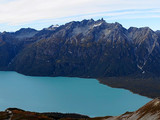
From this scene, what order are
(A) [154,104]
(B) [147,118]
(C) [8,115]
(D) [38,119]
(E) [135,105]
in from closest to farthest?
(B) [147,118], (A) [154,104], (D) [38,119], (C) [8,115], (E) [135,105]

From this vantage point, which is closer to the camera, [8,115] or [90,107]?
[8,115]

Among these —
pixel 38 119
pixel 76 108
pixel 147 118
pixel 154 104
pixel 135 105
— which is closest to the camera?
pixel 147 118

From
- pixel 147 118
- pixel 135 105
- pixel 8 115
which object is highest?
pixel 147 118

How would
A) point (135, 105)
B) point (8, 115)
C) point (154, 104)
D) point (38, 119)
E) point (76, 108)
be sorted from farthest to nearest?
point (135, 105) → point (76, 108) → point (8, 115) → point (38, 119) → point (154, 104)

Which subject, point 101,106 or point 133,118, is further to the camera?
point 101,106

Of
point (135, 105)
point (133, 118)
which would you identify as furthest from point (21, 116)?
point (135, 105)

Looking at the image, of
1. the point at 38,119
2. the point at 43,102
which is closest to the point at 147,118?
the point at 38,119

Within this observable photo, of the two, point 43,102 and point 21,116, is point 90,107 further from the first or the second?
point 21,116

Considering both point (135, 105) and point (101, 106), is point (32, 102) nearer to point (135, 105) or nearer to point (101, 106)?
point (101, 106)

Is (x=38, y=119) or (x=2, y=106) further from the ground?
(x=38, y=119)
